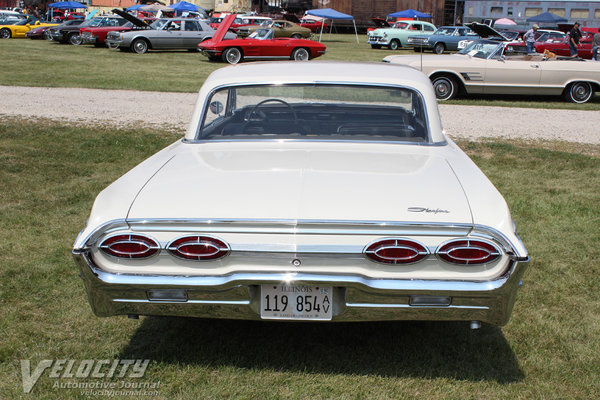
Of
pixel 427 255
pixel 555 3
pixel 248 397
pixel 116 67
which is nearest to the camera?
pixel 427 255

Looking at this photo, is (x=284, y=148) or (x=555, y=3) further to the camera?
(x=555, y=3)

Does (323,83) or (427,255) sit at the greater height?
(323,83)

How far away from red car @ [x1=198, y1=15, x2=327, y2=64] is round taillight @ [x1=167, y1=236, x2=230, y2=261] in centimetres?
1880

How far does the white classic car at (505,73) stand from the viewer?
44.1ft

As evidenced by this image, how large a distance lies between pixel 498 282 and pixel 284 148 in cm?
150

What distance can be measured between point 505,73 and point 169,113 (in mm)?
7203

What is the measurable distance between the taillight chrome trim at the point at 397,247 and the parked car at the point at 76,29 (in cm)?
2721

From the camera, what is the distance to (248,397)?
2857mm

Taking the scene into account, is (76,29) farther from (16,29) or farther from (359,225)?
(359,225)

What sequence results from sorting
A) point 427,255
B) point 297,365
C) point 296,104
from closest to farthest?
point 427,255
point 297,365
point 296,104

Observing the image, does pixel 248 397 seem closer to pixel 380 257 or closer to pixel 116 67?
pixel 380 257

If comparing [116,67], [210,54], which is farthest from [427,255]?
[210,54]

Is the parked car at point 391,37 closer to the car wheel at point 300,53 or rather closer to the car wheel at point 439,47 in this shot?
the car wheel at point 439,47

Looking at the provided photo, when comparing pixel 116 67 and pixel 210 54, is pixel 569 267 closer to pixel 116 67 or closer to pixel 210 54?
pixel 116 67
